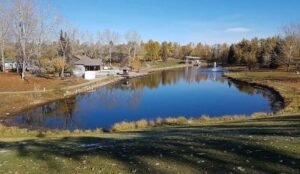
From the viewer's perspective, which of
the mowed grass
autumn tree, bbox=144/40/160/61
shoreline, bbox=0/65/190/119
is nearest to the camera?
the mowed grass

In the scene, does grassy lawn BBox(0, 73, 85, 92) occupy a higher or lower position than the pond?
higher

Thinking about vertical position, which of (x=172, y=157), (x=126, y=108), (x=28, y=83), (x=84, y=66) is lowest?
(x=126, y=108)

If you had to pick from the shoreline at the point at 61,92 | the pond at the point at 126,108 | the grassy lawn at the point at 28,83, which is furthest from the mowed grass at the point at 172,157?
the grassy lawn at the point at 28,83

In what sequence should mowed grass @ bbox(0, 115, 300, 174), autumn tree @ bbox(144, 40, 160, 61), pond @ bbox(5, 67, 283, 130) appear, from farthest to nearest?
autumn tree @ bbox(144, 40, 160, 61)
pond @ bbox(5, 67, 283, 130)
mowed grass @ bbox(0, 115, 300, 174)

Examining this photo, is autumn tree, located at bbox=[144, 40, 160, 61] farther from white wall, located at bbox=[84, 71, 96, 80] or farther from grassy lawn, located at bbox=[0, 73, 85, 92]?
grassy lawn, located at bbox=[0, 73, 85, 92]

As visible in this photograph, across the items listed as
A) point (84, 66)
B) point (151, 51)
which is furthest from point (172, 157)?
point (151, 51)

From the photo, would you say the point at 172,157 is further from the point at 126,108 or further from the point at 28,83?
the point at 28,83

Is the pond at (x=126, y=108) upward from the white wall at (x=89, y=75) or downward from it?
downward

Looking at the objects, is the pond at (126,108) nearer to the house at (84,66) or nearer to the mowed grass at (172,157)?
the mowed grass at (172,157)

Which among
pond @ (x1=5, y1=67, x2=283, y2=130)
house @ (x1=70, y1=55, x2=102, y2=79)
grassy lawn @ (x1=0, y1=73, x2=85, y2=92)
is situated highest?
house @ (x1=70, y1=55, x2=102, y2=79)

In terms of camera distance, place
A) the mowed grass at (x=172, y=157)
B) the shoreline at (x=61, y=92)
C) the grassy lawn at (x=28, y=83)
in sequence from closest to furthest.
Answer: the mowed grass at (x=172, y=157), the shoreline at (x=61, y=92), the grassy lawn at (x=28, y=83)

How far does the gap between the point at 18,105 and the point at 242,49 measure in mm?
97529

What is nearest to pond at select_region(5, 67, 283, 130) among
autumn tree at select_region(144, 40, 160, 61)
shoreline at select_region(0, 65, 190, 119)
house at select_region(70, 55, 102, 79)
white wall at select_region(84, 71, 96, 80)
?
shoreline at select_region(0, 65, 190, 119)

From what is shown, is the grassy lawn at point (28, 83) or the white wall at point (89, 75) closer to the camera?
the grassy lawn at point (28, 83)
